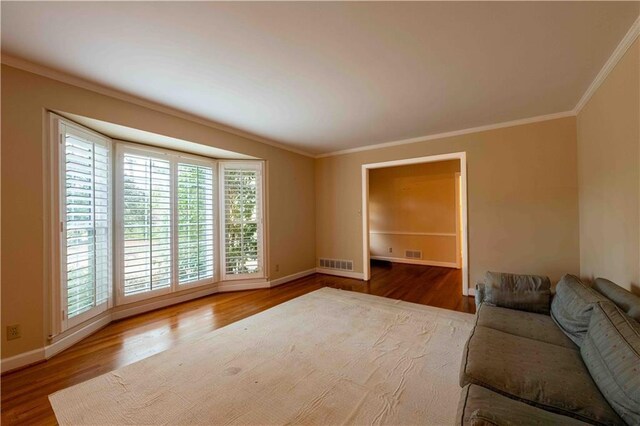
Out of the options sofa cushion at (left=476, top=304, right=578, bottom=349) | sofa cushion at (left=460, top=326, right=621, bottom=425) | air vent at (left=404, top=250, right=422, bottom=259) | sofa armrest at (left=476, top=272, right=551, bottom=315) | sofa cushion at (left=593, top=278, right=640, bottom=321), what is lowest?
air vent at (left=404, top=250, right=422, bottom=259)

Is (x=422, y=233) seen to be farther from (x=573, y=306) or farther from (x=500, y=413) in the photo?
(x=500, y=413)

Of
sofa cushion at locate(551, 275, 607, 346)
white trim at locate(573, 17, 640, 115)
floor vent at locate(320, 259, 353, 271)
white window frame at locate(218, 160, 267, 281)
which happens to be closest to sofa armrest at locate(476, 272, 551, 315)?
sofa cushion at locate(551, 275, 607, 346)

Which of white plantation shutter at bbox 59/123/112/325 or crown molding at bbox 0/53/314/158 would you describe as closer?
crown molding at bbox 0/53/314/158

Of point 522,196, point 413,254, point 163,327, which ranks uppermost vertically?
point 522,196

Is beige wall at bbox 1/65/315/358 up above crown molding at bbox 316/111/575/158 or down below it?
below

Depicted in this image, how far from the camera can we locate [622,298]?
1620 mm

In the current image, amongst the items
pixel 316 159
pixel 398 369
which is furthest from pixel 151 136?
pixel 398 369

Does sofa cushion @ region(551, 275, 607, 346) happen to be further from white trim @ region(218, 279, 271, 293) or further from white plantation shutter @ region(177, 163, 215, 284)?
white plantation shutter @ region(177, 163, 215, 284)

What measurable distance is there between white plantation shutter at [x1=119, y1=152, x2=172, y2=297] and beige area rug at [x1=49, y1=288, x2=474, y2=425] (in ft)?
4.62

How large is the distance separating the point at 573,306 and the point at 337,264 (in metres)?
3.80

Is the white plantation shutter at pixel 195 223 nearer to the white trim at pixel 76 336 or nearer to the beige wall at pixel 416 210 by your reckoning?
the white trim at pixel 76 336

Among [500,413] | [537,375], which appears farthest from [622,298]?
[500,413]

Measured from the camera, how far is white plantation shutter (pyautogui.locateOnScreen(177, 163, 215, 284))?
12.3ft

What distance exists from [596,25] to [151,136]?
13.7 ft
